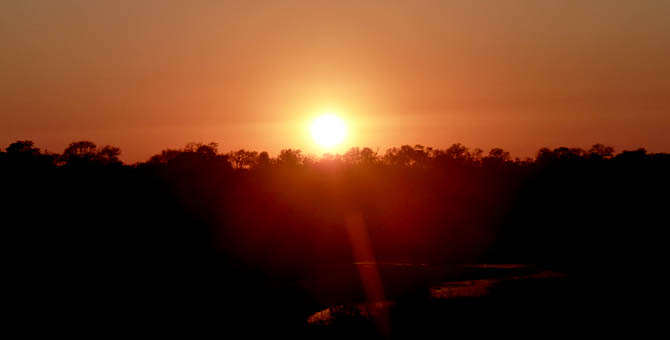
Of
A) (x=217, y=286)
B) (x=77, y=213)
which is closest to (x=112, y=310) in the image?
(x=217, y=286)

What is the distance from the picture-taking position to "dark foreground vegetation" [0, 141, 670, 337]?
81.8 ft

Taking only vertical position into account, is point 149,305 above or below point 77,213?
below

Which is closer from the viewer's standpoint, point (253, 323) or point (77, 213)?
point (253, 323)

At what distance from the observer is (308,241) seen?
55594 millimetres

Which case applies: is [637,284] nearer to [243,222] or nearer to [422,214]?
[243,222]

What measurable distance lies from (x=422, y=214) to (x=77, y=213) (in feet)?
Result: 121

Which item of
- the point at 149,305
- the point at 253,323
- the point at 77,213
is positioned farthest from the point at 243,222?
the point at 253,323

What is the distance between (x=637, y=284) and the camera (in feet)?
85.9

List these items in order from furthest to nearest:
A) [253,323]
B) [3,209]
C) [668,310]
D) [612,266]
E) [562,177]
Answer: [562,177]
[3,209]
[612,266]
[253,323]
[668,310]

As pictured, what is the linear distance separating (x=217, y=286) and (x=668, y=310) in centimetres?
2301

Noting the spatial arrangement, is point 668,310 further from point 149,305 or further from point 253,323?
point 149,305

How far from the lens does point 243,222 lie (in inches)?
2050

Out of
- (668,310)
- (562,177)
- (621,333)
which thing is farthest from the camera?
(562,177)

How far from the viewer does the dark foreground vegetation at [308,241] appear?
24933 millimetres
